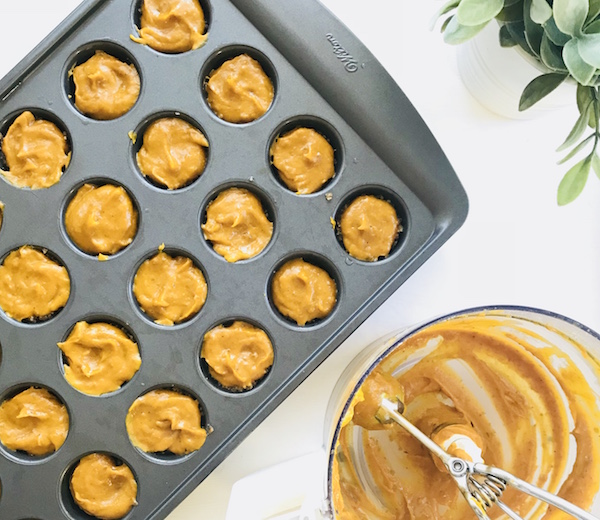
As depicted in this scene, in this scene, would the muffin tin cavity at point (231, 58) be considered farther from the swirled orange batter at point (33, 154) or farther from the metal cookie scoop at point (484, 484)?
the metal cookie scoop at point (484, 484)

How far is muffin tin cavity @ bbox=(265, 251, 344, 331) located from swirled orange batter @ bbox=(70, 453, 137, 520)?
50cm

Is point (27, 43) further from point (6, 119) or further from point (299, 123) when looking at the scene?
point (299, 123)

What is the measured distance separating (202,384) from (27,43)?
985 millimetres

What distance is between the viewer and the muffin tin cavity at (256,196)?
4.80ft

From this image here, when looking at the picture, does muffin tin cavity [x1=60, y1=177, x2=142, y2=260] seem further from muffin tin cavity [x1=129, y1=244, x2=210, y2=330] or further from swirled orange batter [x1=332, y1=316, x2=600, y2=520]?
swirled orange batter [x1=332, y1=316, x2=600, y2=520]

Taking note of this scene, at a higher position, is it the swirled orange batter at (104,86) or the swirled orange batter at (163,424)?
the swirled orange batter at (104,86)

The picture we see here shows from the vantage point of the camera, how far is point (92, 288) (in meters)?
1.43

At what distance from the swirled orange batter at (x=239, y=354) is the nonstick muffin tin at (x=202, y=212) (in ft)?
0.10

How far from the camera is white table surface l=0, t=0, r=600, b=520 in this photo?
5.41 ft

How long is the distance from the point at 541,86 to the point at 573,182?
219 millimetres

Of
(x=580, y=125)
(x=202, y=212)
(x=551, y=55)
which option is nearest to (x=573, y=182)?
(x=580, y=125)

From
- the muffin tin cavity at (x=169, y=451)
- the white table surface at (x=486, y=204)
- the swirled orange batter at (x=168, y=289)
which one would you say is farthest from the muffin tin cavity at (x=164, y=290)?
the white table surface at (x=486, y=204)

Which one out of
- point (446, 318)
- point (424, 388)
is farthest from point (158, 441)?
point (446, 318)

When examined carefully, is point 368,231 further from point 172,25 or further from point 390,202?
point 172,25
